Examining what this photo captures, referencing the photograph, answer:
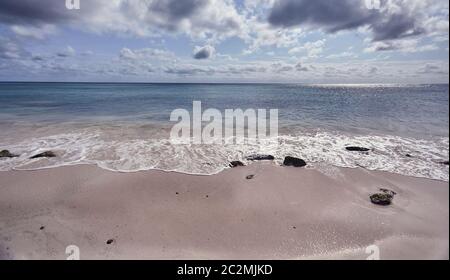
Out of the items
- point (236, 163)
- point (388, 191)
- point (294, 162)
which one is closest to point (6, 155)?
point (236, 163)

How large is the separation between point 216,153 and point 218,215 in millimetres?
4692

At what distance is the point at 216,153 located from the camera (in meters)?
10.2

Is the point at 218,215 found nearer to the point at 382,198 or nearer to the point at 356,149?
the point at 382,198

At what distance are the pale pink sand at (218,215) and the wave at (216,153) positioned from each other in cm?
84

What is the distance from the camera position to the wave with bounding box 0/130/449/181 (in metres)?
8.66

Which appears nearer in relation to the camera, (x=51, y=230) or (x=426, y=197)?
(x=51, y=230)

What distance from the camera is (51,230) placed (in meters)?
5.16

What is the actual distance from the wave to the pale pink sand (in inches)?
33.2

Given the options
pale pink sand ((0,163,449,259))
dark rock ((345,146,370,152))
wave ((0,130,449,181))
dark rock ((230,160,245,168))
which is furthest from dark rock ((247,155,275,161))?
dark rock ((345,146,370,152))

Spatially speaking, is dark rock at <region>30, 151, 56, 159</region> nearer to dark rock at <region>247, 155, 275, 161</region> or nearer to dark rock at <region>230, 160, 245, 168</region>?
dark rock at <region>230, 160, 245, 168</region>
